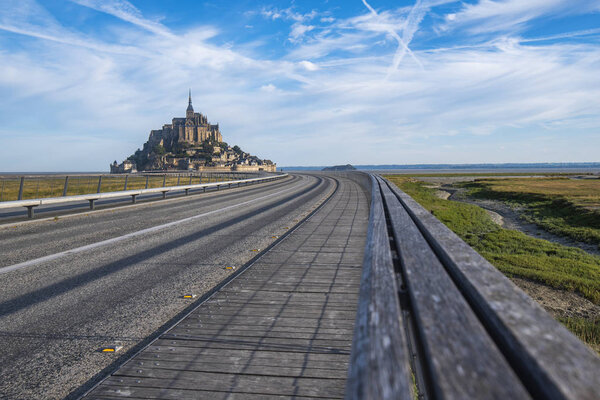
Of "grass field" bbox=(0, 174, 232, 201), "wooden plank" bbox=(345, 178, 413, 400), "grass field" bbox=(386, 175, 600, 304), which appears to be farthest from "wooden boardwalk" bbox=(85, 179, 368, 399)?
"grass field" bbox=(0, 174, 232, 201)

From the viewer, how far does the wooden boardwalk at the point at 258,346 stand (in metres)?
2.79

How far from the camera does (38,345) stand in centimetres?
368

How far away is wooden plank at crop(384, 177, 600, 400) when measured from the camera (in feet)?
3.28

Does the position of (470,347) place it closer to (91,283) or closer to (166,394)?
(166,394)

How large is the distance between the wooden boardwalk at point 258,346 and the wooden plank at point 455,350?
123 cm

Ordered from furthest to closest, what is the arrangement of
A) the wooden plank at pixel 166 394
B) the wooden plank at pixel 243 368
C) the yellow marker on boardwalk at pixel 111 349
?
the yellow marker on boardwalk at pixel 111 349 → the wooden plank at pixel 243 368 → the wooden plank at pixel 166 394

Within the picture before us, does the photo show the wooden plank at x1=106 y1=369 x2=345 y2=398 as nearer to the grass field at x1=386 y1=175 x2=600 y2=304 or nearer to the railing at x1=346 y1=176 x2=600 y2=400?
the railing at x1=346 y1=176 x2=600 y2=400

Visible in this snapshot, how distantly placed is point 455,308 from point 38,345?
377 centimetres

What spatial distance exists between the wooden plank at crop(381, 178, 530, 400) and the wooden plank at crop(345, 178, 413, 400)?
0.28 ft

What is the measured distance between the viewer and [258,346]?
3.43m

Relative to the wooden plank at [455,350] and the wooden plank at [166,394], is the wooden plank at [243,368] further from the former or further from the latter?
the wooden plank at [455,350]

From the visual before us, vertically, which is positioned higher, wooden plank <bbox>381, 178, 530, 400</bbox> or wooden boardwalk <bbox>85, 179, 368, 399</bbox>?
wooden plank <bbox>381, 178, 530, 400</bbox>

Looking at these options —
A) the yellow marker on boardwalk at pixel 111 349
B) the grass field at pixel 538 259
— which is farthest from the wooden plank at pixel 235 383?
the grass field at pixel 538 259

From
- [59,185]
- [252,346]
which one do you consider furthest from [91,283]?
[59,185]
